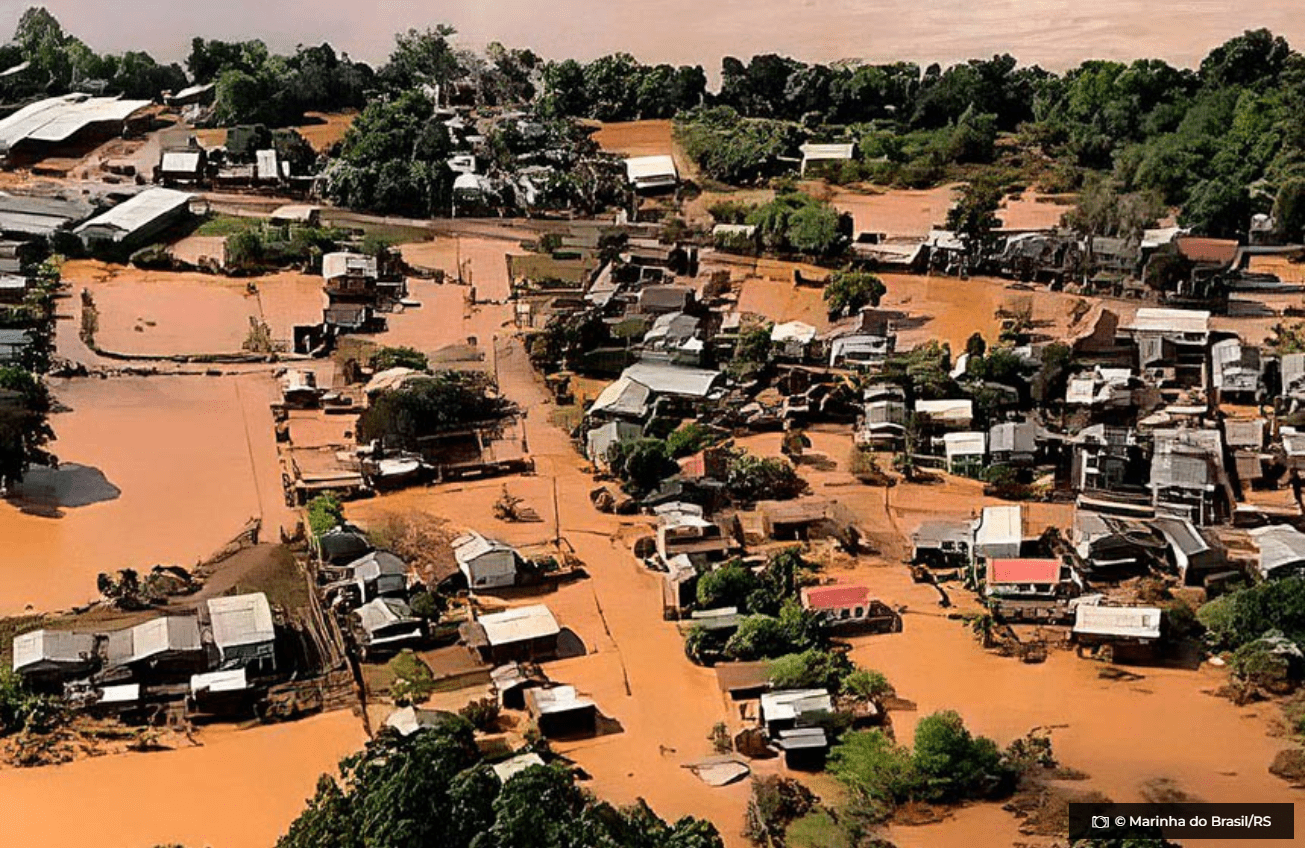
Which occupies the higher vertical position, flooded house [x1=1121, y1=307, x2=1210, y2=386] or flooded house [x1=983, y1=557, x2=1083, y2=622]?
flooded house [x1=1121, y1=307, x2=1210, y2=386]

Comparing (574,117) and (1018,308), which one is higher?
(574,117)

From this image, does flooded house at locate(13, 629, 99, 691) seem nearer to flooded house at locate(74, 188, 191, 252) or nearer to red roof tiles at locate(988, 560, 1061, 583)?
red roof tiles at locate(988, 560, 1061, 583)

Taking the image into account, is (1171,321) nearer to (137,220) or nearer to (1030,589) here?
(1030,589)

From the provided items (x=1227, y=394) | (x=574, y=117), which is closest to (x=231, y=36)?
(x=574, y=117)

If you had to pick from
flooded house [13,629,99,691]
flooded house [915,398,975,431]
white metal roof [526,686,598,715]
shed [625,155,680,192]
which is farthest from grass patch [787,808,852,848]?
shed [625,155,680,192]

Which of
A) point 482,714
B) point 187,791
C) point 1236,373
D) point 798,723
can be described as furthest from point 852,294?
point 187,791

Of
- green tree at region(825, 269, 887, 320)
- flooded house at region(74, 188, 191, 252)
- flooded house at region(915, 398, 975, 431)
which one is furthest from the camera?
flooded house at region(74, 188, 191, 252)

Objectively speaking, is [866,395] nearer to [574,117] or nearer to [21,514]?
[21,514]

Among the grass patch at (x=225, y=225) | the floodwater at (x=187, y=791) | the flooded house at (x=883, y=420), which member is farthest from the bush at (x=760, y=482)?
the grass patch at (x=225, y=225)
